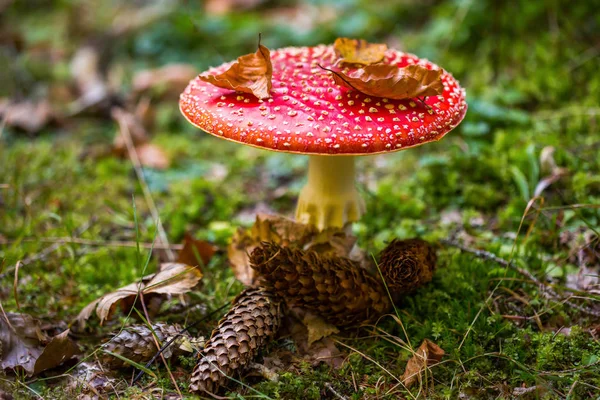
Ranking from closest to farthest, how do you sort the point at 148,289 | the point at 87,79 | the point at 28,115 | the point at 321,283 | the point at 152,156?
the point at 321,283 → the point at 148,289 → the point at 152,156 → the point at 28,115 → the point at 87,79

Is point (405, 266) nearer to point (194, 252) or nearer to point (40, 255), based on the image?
point (194, 252)

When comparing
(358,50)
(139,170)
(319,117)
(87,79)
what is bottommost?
(139,170)

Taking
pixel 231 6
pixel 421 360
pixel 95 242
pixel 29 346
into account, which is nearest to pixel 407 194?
pixel 421 360

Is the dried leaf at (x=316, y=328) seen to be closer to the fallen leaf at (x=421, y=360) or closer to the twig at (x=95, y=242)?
the fallen leaf at (x=421, y=360)

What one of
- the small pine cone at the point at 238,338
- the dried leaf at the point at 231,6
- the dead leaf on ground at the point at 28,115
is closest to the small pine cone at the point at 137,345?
the small pine cone at the point at 238,338

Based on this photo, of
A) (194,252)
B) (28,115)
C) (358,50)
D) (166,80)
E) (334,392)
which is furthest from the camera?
(166,80)

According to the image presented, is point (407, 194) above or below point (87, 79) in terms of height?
below

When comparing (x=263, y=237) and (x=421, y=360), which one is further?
(x=263, y=237)
